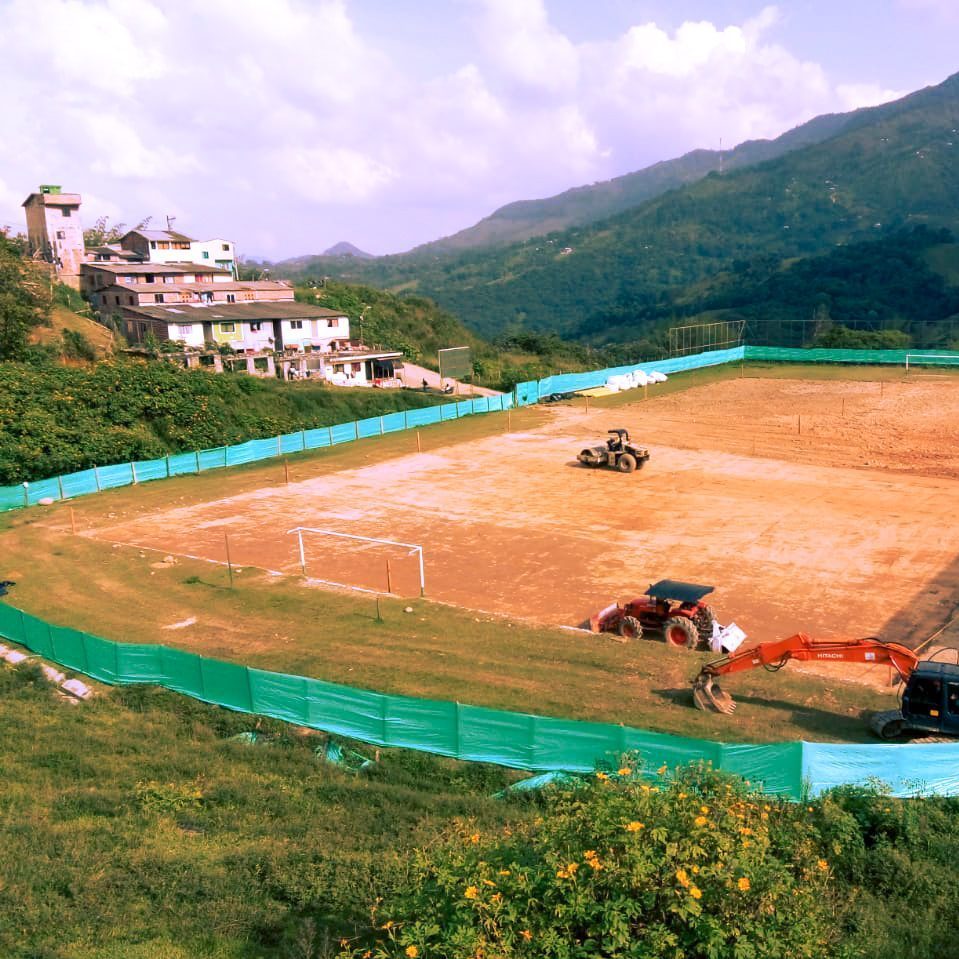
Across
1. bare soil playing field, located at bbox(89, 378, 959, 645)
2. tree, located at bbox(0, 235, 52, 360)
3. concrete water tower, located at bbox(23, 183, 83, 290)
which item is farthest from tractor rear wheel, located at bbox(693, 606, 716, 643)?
concrete water tower, located at bbox(23, 183, 83, 290)

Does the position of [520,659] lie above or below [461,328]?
below

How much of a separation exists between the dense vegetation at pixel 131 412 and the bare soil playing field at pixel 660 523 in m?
6.44

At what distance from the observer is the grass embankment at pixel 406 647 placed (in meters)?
17.7

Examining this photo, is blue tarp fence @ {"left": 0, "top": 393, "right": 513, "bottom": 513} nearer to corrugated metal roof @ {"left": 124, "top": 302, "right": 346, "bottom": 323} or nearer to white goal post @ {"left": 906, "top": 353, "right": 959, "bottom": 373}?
corrugated metal roof @ {"left": 124, "top": 302, "right": 346, "bottom": 323}

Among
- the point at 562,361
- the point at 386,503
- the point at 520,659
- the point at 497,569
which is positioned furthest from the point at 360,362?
the point at 520,659

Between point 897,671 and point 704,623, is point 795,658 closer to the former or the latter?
point 897,671

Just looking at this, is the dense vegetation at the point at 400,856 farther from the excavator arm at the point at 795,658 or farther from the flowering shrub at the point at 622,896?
the excavator arm at the point at 795,658

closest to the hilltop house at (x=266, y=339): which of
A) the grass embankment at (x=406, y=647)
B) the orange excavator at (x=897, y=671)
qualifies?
the grass embankment at (x=406, y=647)

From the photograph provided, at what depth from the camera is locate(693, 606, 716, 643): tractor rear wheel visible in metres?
21.0

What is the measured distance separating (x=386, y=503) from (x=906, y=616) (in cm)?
1995

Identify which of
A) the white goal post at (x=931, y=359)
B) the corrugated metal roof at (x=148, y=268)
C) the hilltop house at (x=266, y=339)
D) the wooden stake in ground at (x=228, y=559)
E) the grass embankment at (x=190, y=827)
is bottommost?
the grass embankment at (x=190, y=827)

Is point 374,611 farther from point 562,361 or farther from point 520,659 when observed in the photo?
point 562,361

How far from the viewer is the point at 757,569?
26.3m

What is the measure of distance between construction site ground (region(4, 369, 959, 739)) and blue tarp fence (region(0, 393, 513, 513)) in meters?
1.38
